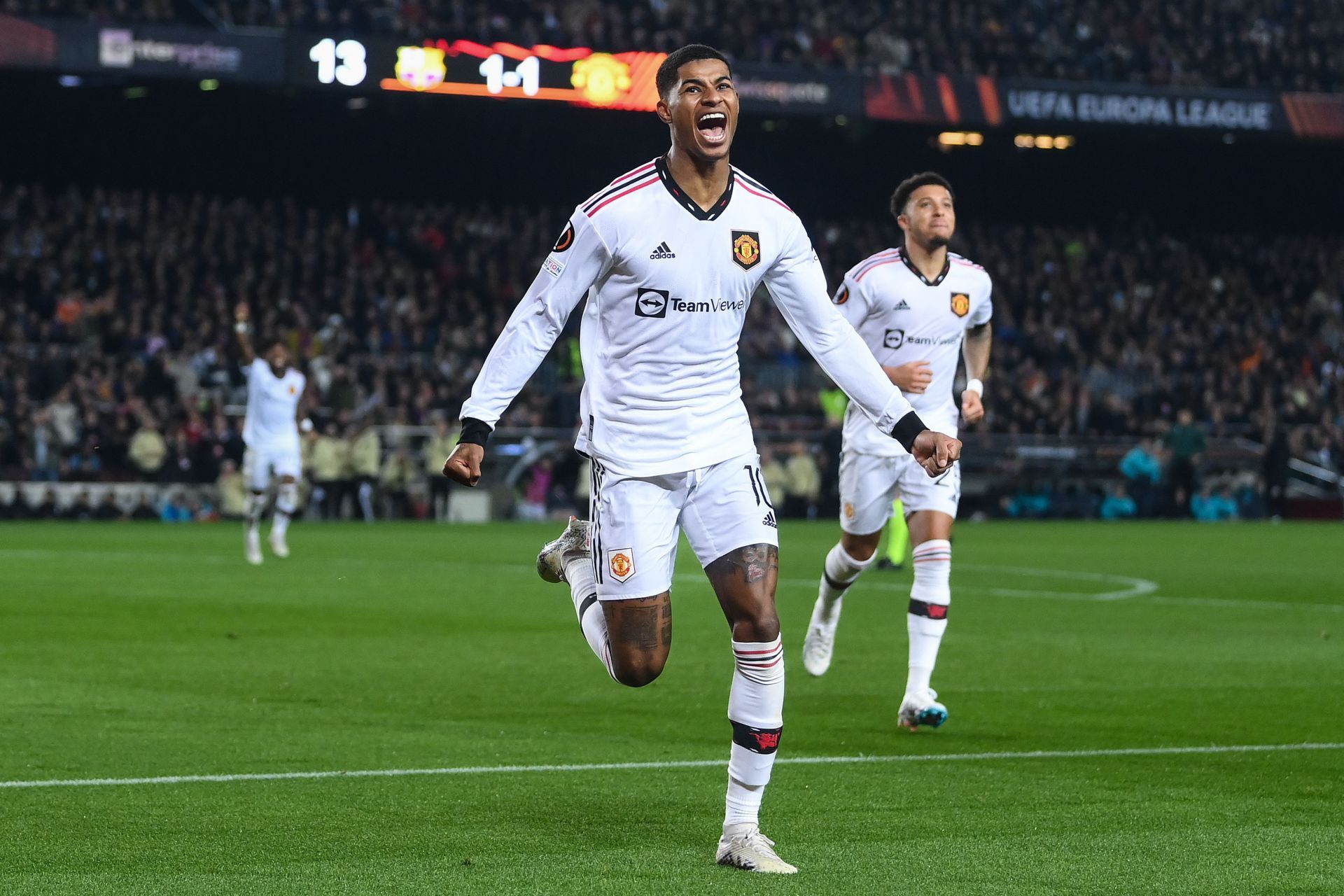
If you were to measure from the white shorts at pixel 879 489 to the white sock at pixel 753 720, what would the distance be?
3.67 m

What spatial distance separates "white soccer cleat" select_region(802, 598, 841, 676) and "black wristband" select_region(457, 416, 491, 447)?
4650mm

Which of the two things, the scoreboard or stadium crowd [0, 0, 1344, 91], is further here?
stadium crowd [0, 0, 1344, 91]

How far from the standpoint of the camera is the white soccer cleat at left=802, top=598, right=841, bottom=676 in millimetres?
10031

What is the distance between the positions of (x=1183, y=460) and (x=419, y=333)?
14.3m

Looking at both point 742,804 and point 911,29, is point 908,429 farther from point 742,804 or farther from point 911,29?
point 911,29

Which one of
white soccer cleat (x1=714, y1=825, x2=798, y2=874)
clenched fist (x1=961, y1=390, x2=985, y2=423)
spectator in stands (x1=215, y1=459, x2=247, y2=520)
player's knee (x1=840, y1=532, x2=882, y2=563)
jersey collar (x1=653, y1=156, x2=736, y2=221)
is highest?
jersey collar (x1=653, y1=156, x2=736, y2=221)

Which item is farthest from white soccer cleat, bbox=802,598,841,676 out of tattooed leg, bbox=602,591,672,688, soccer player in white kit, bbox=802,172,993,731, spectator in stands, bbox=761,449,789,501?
spectator in stands, bbox=761,449,789,501

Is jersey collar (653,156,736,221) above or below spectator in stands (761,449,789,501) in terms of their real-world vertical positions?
above

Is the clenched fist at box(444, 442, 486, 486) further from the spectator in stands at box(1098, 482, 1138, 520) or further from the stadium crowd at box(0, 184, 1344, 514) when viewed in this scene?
the spectator in stands at box(1098, 482, 1138, 520)

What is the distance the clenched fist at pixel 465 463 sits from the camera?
17.8ft

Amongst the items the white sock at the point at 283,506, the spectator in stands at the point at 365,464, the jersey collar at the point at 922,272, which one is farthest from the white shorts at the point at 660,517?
the spectator in stands at the point at 365,464

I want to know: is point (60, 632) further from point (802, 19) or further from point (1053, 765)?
point (802, 19)

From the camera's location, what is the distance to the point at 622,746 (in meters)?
7.79

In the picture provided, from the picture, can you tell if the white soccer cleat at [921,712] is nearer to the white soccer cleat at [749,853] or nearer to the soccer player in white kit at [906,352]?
the soccer player in white kit at [906,352]
